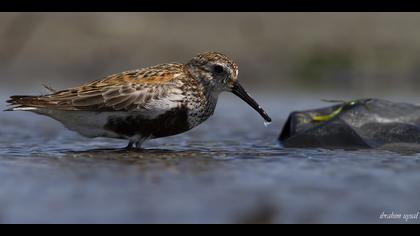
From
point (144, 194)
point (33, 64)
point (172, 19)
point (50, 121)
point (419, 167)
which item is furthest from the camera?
point (172, 19)

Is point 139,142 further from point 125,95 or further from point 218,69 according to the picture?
point 218,69

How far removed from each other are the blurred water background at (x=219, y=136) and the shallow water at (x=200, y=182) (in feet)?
0.06

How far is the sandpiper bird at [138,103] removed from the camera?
879cm

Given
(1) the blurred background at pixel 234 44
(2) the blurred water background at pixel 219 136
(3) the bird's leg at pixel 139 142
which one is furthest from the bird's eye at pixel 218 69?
(1) the blurred background at pixel 234 44

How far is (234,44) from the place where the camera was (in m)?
19.8

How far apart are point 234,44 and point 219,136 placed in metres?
9.49

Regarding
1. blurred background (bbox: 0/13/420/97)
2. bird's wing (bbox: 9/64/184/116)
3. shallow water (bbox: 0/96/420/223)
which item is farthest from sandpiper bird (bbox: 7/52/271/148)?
blurred background (bbox: 0/13/420/97)

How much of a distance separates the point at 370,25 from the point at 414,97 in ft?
18.4

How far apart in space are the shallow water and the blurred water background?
2 centimetres

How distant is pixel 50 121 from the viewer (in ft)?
40.2

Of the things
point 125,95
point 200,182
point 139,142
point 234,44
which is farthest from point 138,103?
point 234,44

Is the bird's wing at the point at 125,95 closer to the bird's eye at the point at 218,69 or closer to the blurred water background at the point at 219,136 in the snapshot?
the bird's eye at the point at 218,69
